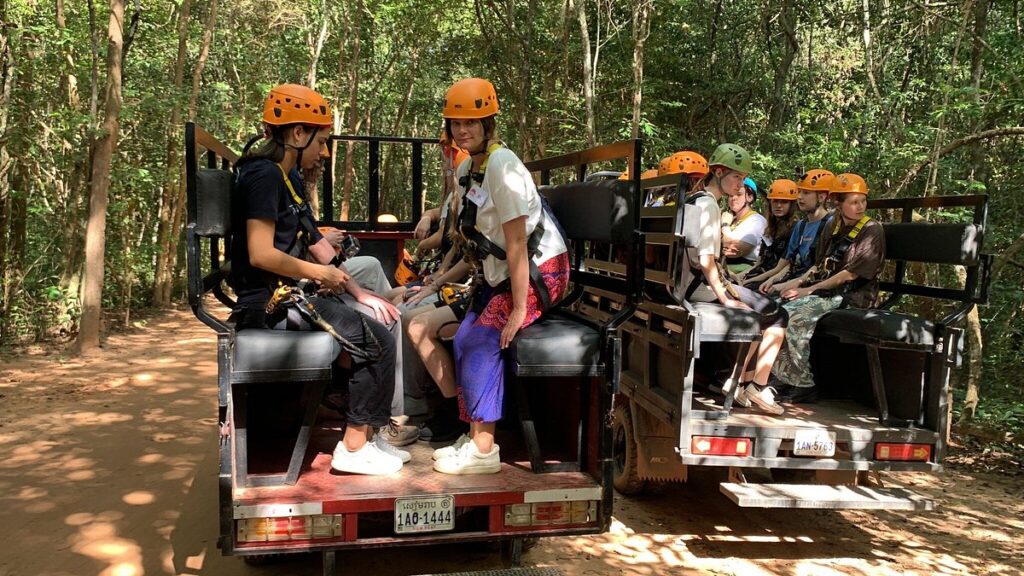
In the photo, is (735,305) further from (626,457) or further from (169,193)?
(169,193)

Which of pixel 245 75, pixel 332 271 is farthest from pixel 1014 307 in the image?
pixel 245 75

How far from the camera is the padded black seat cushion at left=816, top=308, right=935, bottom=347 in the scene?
189 inches

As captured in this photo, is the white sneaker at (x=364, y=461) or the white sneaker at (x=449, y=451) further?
the white sneaker at (x=449, y=451)

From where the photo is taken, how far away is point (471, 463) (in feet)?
12.4

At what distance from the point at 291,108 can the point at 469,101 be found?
0.85 m

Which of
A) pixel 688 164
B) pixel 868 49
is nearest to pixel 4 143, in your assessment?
pixel 688 164

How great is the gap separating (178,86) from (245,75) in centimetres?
837

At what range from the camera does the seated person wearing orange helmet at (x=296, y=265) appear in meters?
3.60

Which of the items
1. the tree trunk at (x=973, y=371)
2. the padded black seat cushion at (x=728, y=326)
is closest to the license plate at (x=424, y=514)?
the padded black seat cushion at (x=728, y=326)

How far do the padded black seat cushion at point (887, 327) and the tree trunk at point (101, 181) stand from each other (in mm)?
9659

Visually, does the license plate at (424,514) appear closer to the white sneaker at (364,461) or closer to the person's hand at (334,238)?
the white sneaker at (364,461)

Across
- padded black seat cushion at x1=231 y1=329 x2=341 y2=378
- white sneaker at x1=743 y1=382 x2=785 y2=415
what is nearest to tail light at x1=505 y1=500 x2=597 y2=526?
padded black seat cushion at x1=231 y1=329 x2=341 y2=378

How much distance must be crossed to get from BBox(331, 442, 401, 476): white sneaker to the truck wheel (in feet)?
7.15

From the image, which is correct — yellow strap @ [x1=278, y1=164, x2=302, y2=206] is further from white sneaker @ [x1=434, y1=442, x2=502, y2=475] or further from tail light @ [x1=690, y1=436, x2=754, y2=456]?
tail light @ [x1=690, y1=436, x2=754, y2=456]
